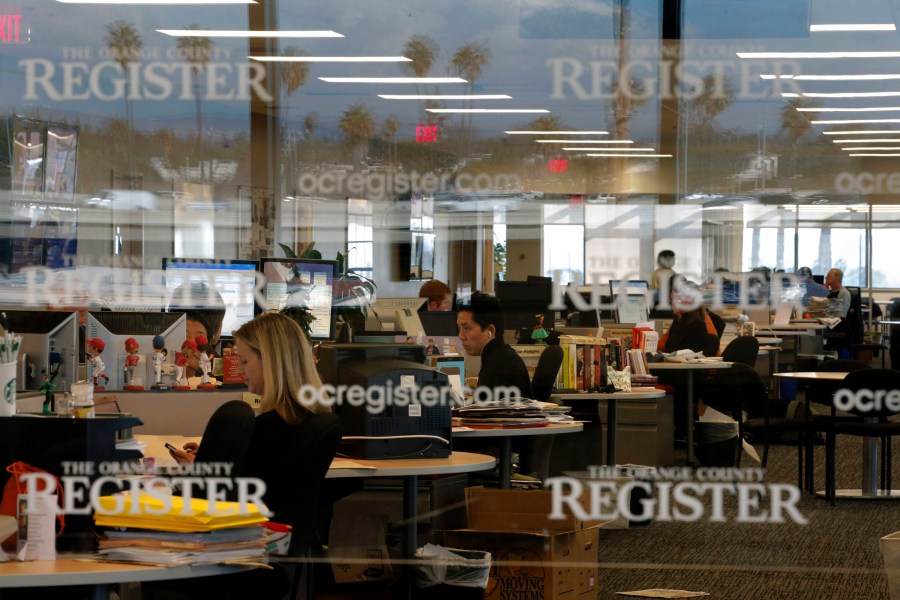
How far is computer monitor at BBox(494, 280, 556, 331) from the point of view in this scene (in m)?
5.97

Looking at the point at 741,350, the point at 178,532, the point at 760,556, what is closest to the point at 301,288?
the point at 760,556

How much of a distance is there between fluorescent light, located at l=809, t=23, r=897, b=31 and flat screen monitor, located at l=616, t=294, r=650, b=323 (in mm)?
1671

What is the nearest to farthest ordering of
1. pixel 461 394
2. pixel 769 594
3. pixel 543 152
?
pixel 769 594 → pixel 461 394 → pixel 543 152

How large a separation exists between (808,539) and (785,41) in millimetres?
2461

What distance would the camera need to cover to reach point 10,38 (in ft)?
19.8

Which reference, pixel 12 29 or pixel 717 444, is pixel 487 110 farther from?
pixel 12 29

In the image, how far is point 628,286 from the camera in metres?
6.00

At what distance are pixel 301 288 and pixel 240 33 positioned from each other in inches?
72.5

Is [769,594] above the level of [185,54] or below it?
below

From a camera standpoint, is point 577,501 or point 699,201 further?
point 699,201

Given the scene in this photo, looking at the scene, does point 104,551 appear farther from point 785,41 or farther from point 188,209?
point 188,209

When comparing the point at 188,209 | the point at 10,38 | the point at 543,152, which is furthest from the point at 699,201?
the point at 10,38

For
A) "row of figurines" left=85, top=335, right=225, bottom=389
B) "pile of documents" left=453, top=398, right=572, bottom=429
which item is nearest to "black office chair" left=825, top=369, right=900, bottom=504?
"pile of documents" left=453, top=398, right=572, bottom=429

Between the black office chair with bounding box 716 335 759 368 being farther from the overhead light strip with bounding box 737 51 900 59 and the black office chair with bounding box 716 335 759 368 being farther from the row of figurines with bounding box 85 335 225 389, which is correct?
the row of figurines with bounding box 85 335 225 389
